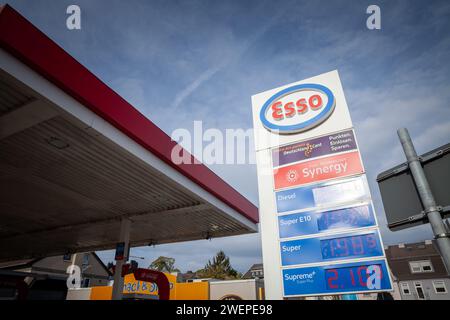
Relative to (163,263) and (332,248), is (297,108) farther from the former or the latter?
(163,263)

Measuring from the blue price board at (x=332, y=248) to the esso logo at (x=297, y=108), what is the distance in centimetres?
277

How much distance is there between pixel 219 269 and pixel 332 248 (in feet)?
129

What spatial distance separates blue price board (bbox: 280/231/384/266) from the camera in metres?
5.15

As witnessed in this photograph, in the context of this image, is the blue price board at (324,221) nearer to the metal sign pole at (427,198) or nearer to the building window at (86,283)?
the metal sign pole at (427,198)

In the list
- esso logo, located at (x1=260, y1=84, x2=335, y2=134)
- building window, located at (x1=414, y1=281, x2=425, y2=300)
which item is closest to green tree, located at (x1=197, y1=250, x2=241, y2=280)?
building window, located at (x1=414, y1=281, x2=425, y2=300)

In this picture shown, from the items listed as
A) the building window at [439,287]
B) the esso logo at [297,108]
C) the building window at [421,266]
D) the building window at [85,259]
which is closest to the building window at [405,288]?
the building window at [421,266]

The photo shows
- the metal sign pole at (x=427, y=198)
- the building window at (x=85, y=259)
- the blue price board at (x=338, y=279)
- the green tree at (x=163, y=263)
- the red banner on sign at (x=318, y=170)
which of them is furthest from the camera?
the green tree at (x=163, y=263)

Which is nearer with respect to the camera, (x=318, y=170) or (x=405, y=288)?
(x=318, y=170)

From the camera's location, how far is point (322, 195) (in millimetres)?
5906

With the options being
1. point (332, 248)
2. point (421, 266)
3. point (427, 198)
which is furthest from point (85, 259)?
point (421, 266)

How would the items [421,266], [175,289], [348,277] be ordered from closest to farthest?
[348,277], [175,289], [421,266]

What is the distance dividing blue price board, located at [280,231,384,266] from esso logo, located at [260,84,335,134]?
2.77 m

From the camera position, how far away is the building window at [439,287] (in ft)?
108

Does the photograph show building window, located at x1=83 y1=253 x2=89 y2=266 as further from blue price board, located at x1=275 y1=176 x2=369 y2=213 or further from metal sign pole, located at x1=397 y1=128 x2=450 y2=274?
metal sign pole, located at x1=397 y1=128 x2=450 y2=274
